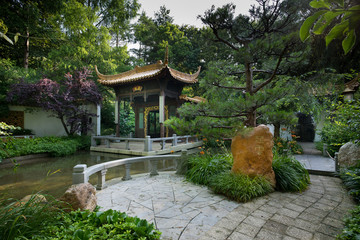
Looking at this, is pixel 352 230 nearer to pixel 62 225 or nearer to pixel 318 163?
pixel 62 225

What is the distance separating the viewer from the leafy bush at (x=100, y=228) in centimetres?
168

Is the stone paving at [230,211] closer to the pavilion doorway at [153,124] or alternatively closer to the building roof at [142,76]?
the building roof at [142,76]

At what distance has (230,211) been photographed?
8.23ft

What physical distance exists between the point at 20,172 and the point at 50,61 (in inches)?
364

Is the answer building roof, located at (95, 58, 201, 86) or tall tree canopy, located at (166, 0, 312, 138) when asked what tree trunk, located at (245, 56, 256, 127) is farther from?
building roof, located at (95, 58, 201, 86)

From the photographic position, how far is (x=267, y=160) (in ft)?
10.8

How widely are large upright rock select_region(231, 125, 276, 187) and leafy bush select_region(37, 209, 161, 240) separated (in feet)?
6.82

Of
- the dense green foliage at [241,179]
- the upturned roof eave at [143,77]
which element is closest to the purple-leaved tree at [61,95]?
the upturned roof eave at [143,77]

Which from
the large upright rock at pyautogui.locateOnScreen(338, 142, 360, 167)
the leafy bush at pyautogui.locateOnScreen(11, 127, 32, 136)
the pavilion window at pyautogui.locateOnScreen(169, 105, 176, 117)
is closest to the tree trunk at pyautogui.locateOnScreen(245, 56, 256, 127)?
the large upright rock at pyautogui.locateOnScreen(338, 142, 360, 167)

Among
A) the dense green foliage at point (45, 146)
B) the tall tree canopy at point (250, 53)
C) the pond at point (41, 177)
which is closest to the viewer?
the tall tree canopy at point (250, 53)

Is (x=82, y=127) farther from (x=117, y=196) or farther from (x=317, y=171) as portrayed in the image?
(x=317, y=171)

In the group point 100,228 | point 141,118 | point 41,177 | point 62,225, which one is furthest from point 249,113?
point 141,118

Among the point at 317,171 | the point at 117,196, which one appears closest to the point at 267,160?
the point at 317,171

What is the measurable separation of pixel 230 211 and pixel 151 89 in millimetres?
8630
